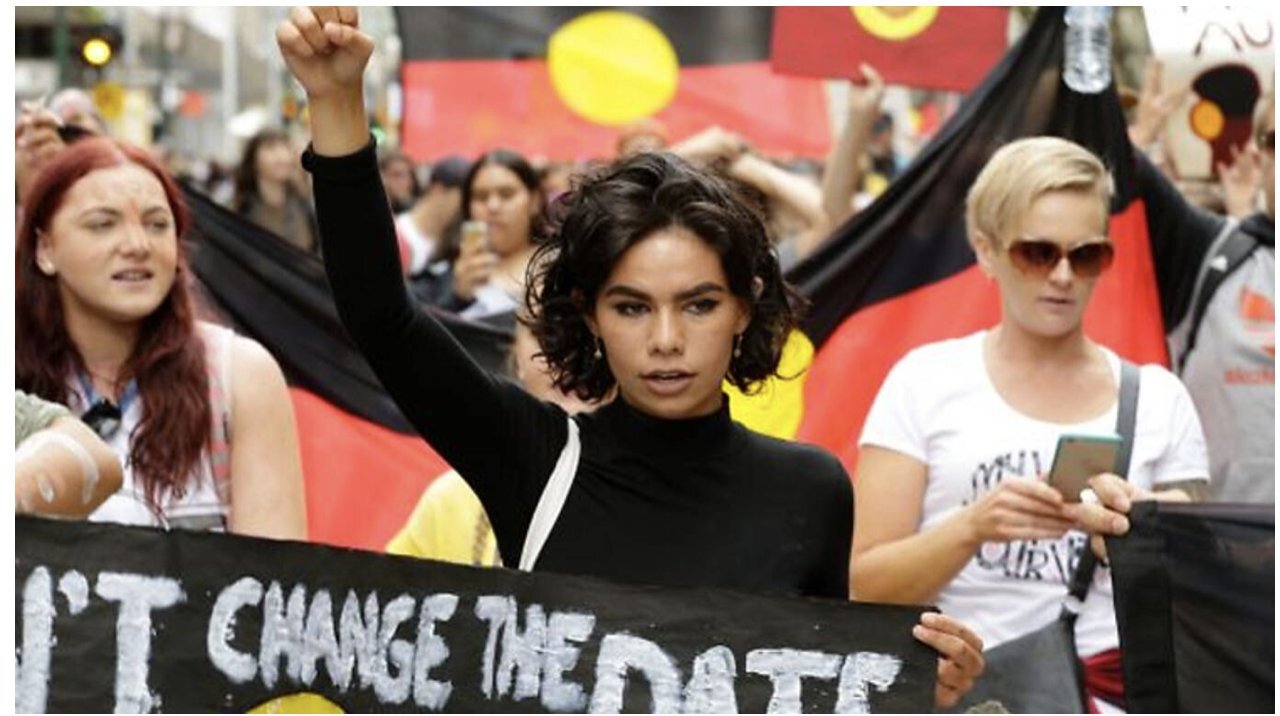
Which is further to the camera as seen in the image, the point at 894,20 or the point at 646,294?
the point at 894,20

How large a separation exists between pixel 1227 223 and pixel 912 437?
1733 mm

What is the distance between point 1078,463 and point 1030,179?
2.75 ft

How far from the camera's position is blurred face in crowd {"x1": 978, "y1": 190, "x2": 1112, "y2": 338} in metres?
4.26

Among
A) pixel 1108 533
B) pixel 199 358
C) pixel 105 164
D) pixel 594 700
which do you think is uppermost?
pixel 105 164

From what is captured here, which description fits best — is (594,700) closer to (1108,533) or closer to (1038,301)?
(1108,533)

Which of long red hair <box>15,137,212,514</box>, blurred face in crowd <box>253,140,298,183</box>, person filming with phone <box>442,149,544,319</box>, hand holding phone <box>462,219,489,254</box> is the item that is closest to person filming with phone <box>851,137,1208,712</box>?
long red hair <box>15,137,212,514</box>

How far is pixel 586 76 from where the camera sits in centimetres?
977

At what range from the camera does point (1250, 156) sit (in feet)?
22.0

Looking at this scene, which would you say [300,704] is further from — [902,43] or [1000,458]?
A: [902,43]

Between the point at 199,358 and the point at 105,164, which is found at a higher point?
the point at 105,164

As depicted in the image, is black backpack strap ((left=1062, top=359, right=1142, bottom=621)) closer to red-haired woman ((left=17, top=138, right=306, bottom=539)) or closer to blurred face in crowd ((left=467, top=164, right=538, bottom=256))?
red-haired woman ((left=17, top=138, right=306, bottom=539))


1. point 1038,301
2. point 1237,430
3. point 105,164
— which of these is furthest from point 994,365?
point 105,164

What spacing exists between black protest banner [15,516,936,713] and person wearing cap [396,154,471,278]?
21.5 feet

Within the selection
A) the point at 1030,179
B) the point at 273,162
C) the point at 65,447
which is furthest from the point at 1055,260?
the point at 273,162
